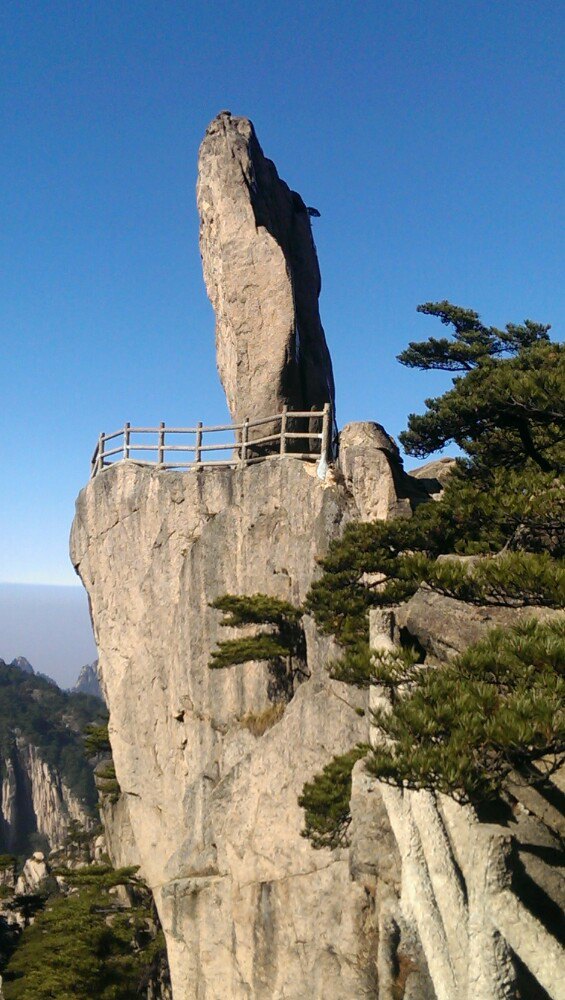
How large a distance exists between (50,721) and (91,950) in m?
117

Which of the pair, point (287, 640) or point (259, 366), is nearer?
point (287, 640)

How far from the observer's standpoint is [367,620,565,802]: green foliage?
735 centimetres

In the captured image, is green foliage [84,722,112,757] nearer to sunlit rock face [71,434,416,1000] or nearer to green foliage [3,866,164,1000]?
green foliage [3,866,164,1000]

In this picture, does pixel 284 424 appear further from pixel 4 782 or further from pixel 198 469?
pixel 4 782

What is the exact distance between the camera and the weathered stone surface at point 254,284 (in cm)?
2770

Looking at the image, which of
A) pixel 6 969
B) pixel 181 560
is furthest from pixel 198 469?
pixel 6 969

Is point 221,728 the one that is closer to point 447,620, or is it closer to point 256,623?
point 256,623

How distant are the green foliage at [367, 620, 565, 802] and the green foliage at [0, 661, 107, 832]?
101504mm

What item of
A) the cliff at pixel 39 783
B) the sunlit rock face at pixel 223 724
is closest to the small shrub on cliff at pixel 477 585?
the sunlit rock face at pixel 223 724

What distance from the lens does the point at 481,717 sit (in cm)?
757

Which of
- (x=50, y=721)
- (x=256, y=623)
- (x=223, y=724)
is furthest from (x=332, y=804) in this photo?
(x=50, y=721)

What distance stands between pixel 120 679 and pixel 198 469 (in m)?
8.09

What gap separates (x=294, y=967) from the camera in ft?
50.7

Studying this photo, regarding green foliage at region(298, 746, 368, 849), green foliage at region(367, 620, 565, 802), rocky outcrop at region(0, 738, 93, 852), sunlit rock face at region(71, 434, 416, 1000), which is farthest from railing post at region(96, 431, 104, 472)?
rocky outcrop at region(0, 738, 93, 852)
